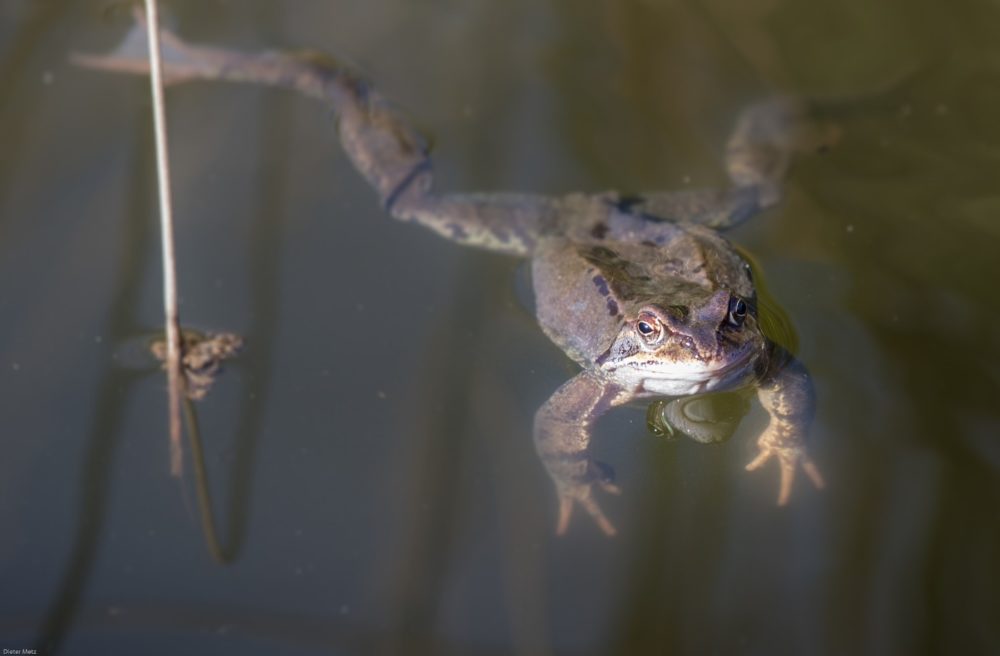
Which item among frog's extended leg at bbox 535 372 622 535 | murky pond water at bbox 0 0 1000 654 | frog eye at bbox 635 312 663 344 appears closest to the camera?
murky pond water at bbox 0 0 1000 654

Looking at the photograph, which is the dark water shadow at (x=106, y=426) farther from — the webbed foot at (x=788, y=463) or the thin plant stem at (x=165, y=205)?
the webbed foot at (x=788, y=463)

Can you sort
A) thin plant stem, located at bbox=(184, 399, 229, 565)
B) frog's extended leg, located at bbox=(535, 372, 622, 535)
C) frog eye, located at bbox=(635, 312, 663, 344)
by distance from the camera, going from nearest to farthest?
1. thin plant stem, located at bbox=(184, 399, 229, 565)
2. frog eye, located at bbox=(635, 312, 663, 344)
3. frog's extended leg, located at bbox=(535, 372, 622, 535)

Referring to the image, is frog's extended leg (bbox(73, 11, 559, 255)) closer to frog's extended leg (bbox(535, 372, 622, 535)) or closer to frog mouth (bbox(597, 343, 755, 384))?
frog's extended leg (bbox(535, 372, 622, 535))

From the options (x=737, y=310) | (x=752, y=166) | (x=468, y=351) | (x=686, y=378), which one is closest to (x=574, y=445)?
(x=686, y=378)

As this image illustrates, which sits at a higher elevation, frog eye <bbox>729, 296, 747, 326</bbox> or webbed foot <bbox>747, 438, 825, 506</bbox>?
frog eye <bbox>729, 296, 747, 326</bbox>

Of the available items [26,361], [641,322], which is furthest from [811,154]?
[26,361]

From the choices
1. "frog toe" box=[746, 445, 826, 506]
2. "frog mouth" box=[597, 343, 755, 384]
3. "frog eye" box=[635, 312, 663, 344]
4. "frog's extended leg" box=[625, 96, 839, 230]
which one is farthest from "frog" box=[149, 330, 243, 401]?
"frog toe" box=[746, 445, 826, 506]
